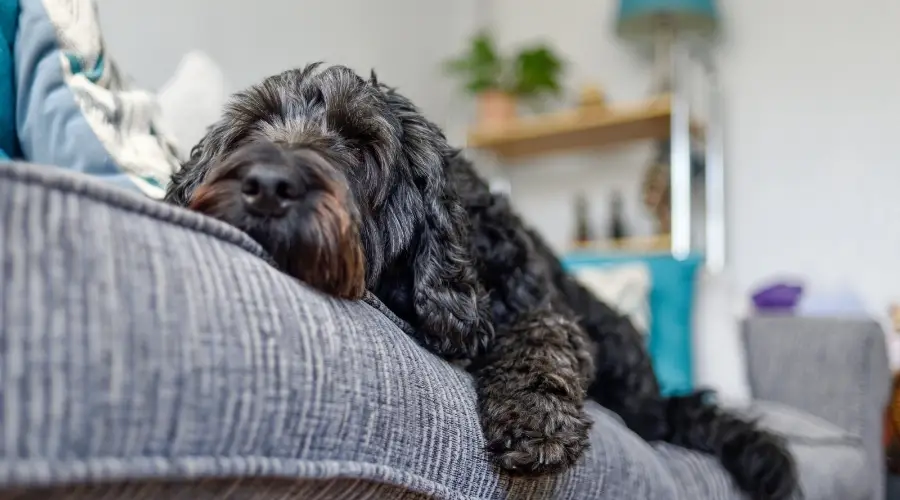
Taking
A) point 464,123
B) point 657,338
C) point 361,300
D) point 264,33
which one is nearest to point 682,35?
point 464,123

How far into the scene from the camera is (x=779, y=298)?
3381 mm

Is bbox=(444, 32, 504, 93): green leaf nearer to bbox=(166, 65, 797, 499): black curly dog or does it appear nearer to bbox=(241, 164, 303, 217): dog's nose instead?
bbox=(166, 65, 797, 499): black curly dog

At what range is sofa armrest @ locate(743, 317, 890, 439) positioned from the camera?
7.30ft

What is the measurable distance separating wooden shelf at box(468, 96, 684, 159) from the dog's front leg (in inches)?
93.3

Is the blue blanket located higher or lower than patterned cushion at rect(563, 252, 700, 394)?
higher

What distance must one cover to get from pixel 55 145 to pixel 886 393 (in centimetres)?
234

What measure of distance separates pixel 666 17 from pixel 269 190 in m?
3.22

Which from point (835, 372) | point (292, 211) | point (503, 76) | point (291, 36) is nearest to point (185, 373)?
point (292, 211)

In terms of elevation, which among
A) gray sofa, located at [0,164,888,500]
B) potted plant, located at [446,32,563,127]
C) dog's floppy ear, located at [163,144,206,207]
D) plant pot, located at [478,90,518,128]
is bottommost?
gray sofa, located at [0,164,888,500]

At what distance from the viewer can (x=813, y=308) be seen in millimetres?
3365

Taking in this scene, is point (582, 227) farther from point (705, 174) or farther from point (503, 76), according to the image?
point (503, 76)

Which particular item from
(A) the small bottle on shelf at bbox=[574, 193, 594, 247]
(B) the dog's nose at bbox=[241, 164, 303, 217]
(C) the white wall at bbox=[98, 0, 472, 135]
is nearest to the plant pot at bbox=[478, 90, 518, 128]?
(C) the white wall at bbox=[98, 0, 472, 135]

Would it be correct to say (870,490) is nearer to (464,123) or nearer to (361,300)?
(361,300)

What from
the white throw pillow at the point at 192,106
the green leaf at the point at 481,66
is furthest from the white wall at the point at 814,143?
the white throw pillow at the point at 192,106
